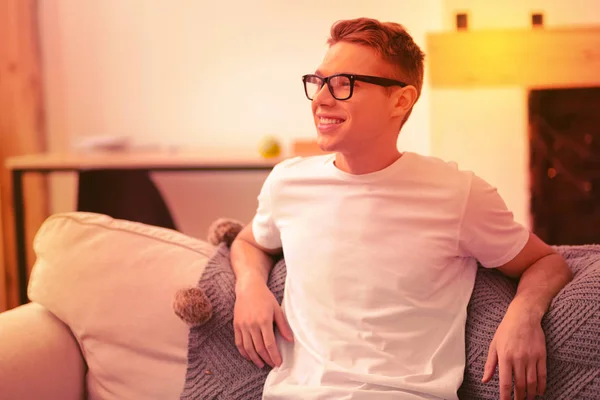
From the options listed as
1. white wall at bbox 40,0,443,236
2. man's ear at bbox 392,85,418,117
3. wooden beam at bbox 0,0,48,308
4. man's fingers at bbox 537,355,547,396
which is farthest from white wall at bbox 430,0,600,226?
wooden beam at bbox 0,0,48,308

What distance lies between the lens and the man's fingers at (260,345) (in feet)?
4.51

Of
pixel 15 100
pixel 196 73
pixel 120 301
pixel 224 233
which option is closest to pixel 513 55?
pixel 196 73

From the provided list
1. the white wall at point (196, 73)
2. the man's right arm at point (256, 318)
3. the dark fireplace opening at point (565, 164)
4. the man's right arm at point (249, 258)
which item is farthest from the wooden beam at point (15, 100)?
the dark fireplace opening at point (565, 164)

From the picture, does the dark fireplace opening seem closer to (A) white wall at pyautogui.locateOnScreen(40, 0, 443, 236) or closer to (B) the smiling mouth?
(A) white wall at pyautogui.locateOnScreen(40, 0, 443, 236)

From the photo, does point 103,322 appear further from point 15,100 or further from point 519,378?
point 15,100

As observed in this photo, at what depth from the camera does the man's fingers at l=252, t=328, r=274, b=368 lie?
54.1 inches

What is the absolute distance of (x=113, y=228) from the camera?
62.4 inches

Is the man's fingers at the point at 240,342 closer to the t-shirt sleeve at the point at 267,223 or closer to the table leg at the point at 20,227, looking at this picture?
the t-shirt sleeve at the point at 267,223

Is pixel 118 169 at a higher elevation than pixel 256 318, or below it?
higher

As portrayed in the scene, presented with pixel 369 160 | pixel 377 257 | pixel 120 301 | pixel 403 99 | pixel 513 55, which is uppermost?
pixel 513 55

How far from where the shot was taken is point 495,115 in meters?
2.97

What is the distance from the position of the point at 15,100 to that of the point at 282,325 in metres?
2.53

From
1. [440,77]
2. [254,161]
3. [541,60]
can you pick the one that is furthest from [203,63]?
[541,60]

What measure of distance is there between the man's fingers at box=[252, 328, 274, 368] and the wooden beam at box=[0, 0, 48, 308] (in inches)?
91.3
